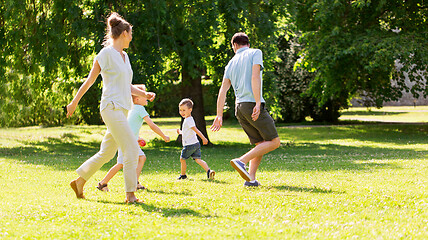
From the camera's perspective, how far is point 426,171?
10258 mm

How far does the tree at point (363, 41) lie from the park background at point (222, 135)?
67mm

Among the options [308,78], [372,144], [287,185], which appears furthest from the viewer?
[308,78]

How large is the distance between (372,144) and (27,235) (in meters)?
16.8

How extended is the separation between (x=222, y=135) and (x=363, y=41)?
775 cm

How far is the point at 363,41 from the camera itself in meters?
21.6

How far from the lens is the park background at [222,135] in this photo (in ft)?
18.7

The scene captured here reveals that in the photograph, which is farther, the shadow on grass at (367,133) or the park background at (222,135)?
the shadow on grass at (367,133)

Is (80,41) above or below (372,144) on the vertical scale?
above

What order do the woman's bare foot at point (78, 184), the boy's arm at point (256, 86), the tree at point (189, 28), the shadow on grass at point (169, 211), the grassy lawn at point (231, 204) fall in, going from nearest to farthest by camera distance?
the grassy lawn at point (231, 204)
the shadow on grass at point (169, 211)
the woman's bare foot at point (78, 184)
the boy's arm at point (256, 86)
the tree at point (189, 28)

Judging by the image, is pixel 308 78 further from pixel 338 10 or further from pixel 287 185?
pixel 287 185

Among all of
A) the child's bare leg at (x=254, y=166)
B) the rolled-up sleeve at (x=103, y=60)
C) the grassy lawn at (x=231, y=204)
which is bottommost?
the grassy lawn at (x=231, y=204)

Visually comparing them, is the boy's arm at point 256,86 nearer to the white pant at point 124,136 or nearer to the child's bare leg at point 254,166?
the child's bare leg at point 254,166

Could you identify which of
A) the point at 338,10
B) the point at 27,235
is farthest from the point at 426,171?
the point at 338,10

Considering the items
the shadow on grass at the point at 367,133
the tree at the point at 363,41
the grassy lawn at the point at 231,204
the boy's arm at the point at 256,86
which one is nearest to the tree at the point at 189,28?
the tree at the point at 363,41
